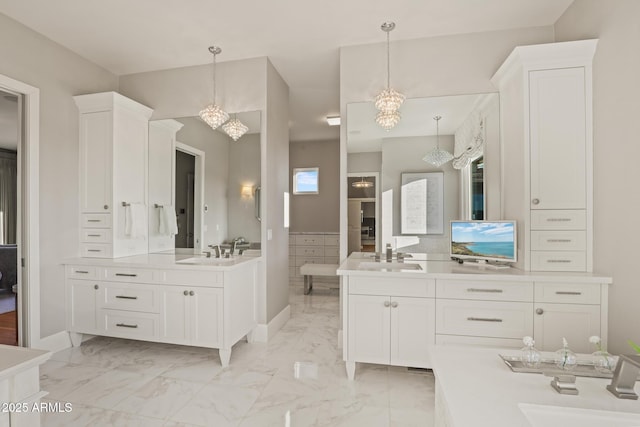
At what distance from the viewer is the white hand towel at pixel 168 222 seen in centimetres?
348

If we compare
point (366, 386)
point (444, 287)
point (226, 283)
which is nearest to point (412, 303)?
point (444, 287)

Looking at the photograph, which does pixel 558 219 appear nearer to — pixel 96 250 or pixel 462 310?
pixel 462 310

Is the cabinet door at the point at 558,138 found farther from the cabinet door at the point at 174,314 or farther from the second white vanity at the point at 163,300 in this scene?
the cabinet door at the point at 174,314

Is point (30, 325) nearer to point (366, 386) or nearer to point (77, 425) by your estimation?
point (77, 425)

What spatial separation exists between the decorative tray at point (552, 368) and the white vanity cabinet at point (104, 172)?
3.32 meters

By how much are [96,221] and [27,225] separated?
0.52 m

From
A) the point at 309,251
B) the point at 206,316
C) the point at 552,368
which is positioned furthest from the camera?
the point at 309,251

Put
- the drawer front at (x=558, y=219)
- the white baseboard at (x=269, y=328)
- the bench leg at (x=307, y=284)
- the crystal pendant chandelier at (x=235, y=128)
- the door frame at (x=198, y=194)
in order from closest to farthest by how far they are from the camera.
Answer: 1. the drawer front at (x=558, y=219)
2. the white baseboard at (x=269, y=328)
3. the crystal pendant chandelier at (x=235, y=128)
4. the door frame at (x=198, y=194)
5. the bench leg at (x=307, y=284)

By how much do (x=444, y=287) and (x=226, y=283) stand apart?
1.67 m

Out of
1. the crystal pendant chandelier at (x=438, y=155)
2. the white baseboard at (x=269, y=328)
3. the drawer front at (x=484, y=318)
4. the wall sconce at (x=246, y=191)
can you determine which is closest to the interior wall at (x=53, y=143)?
the wall sconce at (x=246, y=191)

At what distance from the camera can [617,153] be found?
2.01 meters

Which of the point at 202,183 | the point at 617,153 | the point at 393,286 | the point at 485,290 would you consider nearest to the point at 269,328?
the point at 393,286

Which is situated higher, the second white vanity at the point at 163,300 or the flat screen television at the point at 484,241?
the flat screen television at the point at 484,241

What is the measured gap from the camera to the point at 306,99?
4391mm
